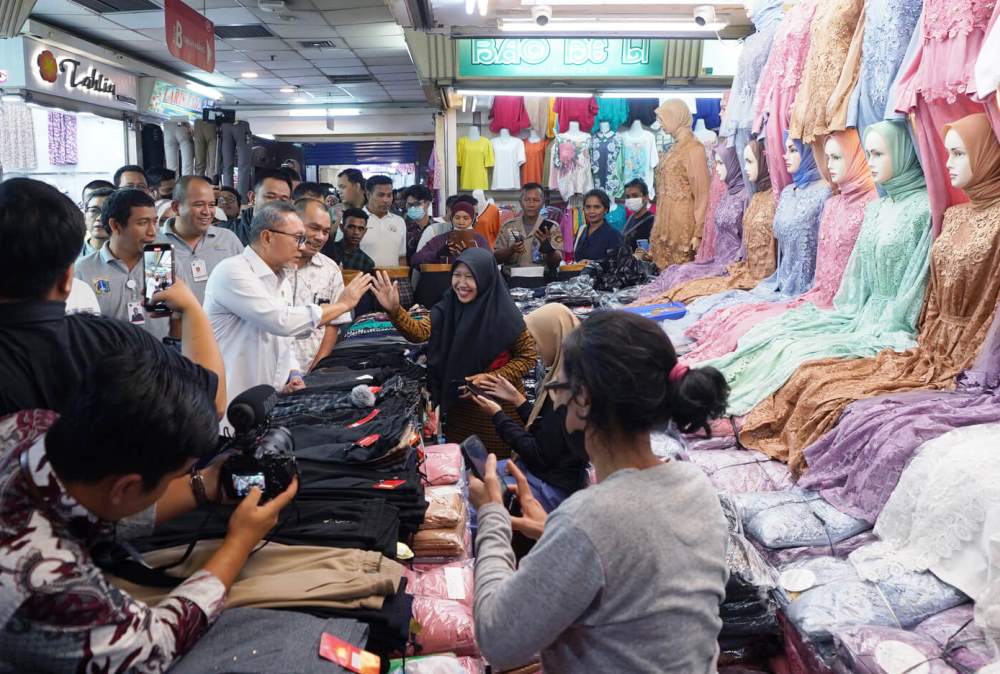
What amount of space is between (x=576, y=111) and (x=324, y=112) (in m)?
10.1

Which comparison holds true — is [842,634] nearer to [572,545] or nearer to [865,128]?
[572,545]

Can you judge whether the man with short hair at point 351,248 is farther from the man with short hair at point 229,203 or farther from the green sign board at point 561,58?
the green sign board at point 561,58

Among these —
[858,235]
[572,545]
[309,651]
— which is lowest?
[309,651]

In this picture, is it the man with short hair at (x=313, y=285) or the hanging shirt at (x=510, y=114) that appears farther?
the hanging shirt at (x=510, y=114)

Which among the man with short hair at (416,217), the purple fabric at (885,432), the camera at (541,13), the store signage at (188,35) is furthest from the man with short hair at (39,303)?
the man with short hair at (416,217)

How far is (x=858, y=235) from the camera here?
4.35m

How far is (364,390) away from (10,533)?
1.52 m

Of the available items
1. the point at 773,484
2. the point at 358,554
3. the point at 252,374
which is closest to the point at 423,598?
the point at 358,554

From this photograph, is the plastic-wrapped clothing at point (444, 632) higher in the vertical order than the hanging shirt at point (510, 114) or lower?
lower

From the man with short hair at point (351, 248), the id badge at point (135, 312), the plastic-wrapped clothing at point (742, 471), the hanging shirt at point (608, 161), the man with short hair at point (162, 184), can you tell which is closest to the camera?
the id badge at point (135, 312)

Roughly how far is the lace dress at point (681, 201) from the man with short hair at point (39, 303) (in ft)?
21.2

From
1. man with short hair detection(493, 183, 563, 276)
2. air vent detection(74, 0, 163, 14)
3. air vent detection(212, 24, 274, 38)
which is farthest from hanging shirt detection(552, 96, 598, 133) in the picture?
air vent detection(74, 0, 163, 14)

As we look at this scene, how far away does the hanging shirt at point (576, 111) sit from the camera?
387 inches

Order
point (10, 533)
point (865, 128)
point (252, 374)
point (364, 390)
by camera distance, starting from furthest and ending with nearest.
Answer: point (865, 128) < point (252, 374) < point (364, 390) < point (10, 533)
